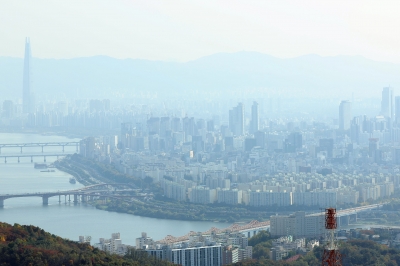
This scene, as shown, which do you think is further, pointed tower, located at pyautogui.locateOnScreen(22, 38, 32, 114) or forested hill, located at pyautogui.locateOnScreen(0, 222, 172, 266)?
pointed tower, located at pyautogui.locateOnScreen(22, 38, 32, 114)

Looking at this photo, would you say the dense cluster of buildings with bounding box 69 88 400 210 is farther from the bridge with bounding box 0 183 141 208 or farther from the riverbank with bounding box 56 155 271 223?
the bridge with bounding box 0 183 141 208

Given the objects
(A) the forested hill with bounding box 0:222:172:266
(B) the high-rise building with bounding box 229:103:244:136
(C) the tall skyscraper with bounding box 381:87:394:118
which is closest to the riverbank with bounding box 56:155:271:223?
(A) the forested hill with bounding box 0:222:172:266

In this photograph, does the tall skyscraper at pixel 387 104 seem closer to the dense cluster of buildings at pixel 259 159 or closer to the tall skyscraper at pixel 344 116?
the dense cluster of buildings at pixel 259 159

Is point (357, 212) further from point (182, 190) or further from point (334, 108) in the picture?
point (334, 108)

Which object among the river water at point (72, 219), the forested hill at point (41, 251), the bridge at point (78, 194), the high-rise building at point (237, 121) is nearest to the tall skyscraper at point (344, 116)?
the high-rise building at point (237, 121)

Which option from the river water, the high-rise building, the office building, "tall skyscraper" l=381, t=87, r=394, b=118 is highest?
"tall skyscraper" l=381, t=87, r=394, b=118

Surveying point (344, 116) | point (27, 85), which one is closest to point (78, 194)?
point (344, 116)

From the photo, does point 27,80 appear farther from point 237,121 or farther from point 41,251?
point 41,251
